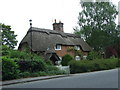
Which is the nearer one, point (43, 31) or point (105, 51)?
point (43, 31)

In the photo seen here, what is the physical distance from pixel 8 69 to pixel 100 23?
36.1 m

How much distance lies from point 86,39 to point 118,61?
1790cm

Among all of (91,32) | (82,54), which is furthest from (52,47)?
(91,32)

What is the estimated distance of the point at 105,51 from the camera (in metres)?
54.6

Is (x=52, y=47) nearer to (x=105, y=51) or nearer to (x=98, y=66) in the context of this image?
(x=98, y=66)

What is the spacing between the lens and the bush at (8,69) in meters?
19.1

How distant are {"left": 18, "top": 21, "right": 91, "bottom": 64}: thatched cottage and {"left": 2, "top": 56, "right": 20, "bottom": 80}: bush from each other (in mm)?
14945

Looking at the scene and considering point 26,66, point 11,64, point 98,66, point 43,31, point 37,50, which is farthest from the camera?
point 43,31

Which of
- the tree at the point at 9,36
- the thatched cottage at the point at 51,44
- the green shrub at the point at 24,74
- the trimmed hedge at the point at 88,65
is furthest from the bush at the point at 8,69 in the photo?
the tree at the point at 9,36

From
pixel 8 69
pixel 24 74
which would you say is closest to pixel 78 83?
pixel 8 69

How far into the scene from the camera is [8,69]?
19359 mm

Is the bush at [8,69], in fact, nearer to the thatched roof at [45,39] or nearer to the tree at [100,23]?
the thatched roof at [45,39]

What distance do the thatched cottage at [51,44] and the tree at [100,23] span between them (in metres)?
4.93

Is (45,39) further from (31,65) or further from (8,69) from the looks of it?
(8,69)
